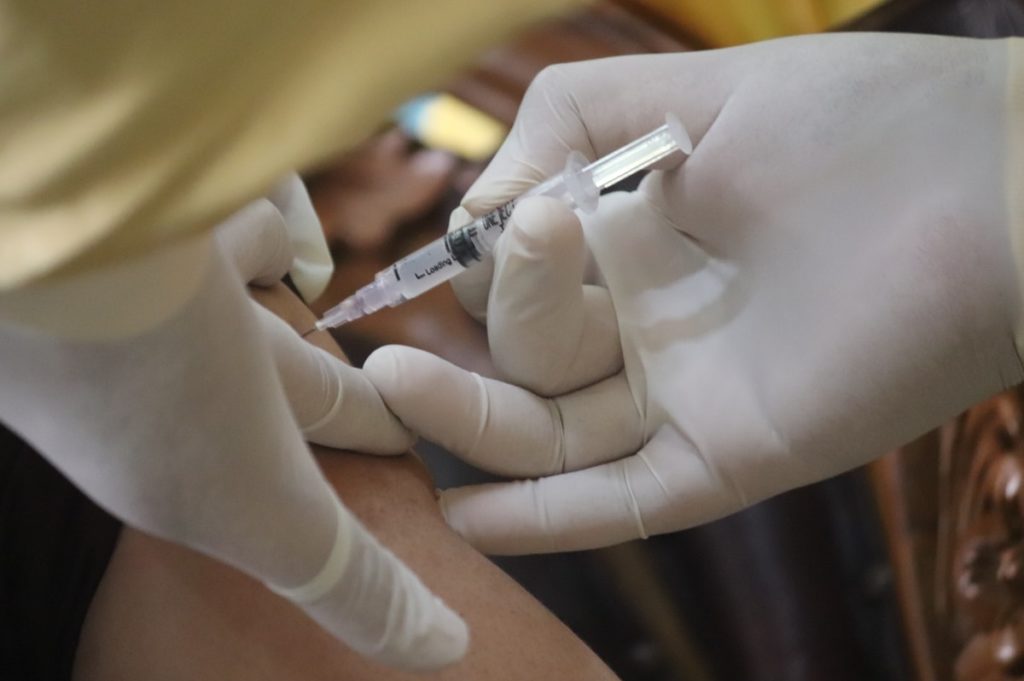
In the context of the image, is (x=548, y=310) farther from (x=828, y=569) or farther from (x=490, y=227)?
(x=828, y=569)

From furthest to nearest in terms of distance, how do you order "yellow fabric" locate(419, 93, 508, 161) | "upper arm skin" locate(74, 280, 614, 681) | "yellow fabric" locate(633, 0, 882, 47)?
"yellow fabric" locate(633, 0, 882, 47) → "yellow fabric" locate(419, 93, 508, 161) → "upper arm skin" locate(74, 280, 614, 681)

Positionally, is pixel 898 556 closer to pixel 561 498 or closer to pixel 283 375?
pixel 561 498

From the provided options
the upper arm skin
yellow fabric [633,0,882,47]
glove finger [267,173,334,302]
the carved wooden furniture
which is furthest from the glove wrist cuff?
yellow fabric [633,0,882,47]

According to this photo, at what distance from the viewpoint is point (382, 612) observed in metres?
0.41

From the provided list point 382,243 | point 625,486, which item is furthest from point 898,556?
point 382,243

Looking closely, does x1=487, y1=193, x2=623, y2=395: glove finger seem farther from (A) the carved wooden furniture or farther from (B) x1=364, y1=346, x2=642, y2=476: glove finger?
(A) the carved wooden furniture

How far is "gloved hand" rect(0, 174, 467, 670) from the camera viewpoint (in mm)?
292

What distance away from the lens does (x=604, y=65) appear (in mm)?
721

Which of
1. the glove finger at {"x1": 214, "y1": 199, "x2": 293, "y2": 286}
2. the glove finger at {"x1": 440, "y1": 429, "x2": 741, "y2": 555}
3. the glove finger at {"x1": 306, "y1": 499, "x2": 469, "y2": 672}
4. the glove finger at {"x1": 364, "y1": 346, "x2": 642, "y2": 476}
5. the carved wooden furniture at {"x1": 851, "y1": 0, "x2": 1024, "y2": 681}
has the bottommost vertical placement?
the carved wooden furniture at {"x1": 851, "y1": 0, "x2": 1024, "y2": 681}

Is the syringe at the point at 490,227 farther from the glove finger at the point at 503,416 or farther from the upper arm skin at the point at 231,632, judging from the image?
the upper arm skin at the point at 231,632

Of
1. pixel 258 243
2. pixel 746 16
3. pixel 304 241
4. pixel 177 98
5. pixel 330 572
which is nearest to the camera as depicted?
pixel 177 98

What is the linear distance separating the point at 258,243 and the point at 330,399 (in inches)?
5.8

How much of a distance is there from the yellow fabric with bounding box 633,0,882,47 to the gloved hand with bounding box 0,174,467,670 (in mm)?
979

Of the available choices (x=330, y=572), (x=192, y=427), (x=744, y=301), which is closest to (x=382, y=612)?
(x=330, y=572)
